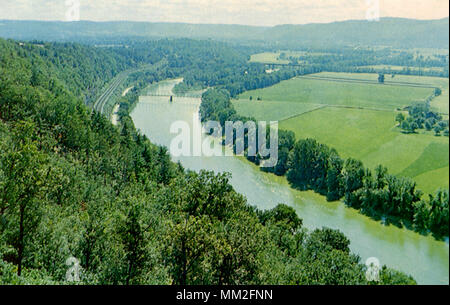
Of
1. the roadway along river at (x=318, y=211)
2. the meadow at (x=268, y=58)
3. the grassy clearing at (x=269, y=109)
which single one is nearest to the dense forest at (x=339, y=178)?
the roadway along river at (x=318, y=211)

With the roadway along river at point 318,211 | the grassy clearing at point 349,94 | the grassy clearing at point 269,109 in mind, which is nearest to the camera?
the roadway along river at point 318,211

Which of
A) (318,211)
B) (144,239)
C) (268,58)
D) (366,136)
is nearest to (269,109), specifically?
(268,58)

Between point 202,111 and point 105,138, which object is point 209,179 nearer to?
point 105,138

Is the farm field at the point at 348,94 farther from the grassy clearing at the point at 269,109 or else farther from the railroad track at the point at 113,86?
the railroad track at the point at 113,86

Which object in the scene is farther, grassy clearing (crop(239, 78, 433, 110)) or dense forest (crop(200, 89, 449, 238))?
dense forest (crop(200, 89, 449, 238))

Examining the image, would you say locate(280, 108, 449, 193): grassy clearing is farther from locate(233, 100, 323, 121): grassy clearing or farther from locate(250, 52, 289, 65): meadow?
locate(250, 52, 289, 65): meadow

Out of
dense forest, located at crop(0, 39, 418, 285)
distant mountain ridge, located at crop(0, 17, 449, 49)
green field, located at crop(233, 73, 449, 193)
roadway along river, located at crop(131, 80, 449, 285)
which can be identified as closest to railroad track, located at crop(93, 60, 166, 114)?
roadway along river, located at crop(131, 80, 449, 285)
